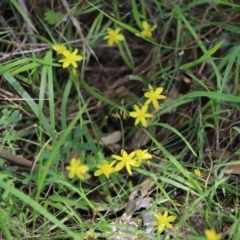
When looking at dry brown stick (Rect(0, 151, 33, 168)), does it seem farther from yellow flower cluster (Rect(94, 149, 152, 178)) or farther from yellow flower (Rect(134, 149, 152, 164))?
yellow flower (Rect(134, 149, 152, 164))

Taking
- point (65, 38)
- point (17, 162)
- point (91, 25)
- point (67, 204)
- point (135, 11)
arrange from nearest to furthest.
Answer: point (67, 204) < point (17, 162) < point (135, 11) < point (65, 38) < point (91, 25)

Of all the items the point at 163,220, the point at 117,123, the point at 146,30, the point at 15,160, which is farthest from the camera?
the point at 117,123

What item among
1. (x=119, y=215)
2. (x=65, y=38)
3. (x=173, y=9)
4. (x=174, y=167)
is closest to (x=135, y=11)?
(x=173, y=9)

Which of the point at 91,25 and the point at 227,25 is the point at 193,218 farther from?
the point at 91,25

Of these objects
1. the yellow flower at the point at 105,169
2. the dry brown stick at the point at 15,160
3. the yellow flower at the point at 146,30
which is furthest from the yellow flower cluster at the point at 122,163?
the yellow flower at the point at 146,30

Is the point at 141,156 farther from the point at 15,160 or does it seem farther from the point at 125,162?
the point at 15,160

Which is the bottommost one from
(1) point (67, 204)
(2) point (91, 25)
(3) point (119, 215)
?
(3) point (119, 215)

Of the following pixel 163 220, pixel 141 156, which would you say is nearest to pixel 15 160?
pixel 141 156

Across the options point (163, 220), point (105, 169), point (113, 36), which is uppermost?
point (113, 36)

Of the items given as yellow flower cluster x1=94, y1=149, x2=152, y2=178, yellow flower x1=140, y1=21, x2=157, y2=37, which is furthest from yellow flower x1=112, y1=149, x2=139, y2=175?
yellow flower x1=140, y1=21, x2=157, y2=37
